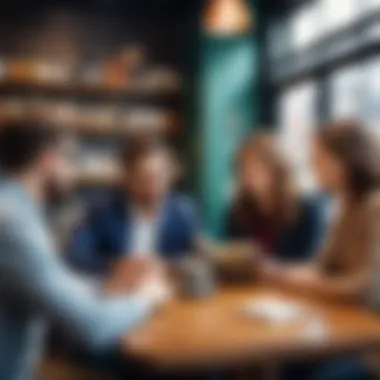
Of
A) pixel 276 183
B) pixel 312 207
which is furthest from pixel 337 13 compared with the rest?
pixel 312 207

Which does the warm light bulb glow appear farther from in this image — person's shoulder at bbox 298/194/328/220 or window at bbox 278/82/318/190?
person's shoulder at bbox 298/194/328/220

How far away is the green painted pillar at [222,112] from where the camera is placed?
3584 mm

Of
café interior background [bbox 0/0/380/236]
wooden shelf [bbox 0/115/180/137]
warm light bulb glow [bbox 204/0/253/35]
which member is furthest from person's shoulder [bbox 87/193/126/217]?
wooden shelf [bbox 0/115/180/137]

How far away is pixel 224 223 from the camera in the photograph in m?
3.58

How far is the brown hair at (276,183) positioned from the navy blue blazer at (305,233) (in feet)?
0.10

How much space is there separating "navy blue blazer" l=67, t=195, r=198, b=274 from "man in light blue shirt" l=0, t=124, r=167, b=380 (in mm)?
755

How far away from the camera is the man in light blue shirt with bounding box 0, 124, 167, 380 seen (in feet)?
4.59

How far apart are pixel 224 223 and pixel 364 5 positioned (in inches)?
52.2

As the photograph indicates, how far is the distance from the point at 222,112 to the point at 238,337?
2.37 metres

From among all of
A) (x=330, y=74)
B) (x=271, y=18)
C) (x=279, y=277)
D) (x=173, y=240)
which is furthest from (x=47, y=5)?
(x=279, y=277)

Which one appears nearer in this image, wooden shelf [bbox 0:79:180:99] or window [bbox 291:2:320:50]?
window [bbox 291:2:320:50]

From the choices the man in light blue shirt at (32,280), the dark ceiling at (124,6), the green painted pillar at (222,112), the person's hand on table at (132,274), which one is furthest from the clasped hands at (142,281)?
the dark ceiling at (124,6)

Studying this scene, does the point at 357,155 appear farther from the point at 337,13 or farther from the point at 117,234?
the point at 337,13

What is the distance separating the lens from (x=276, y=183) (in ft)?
8.08
